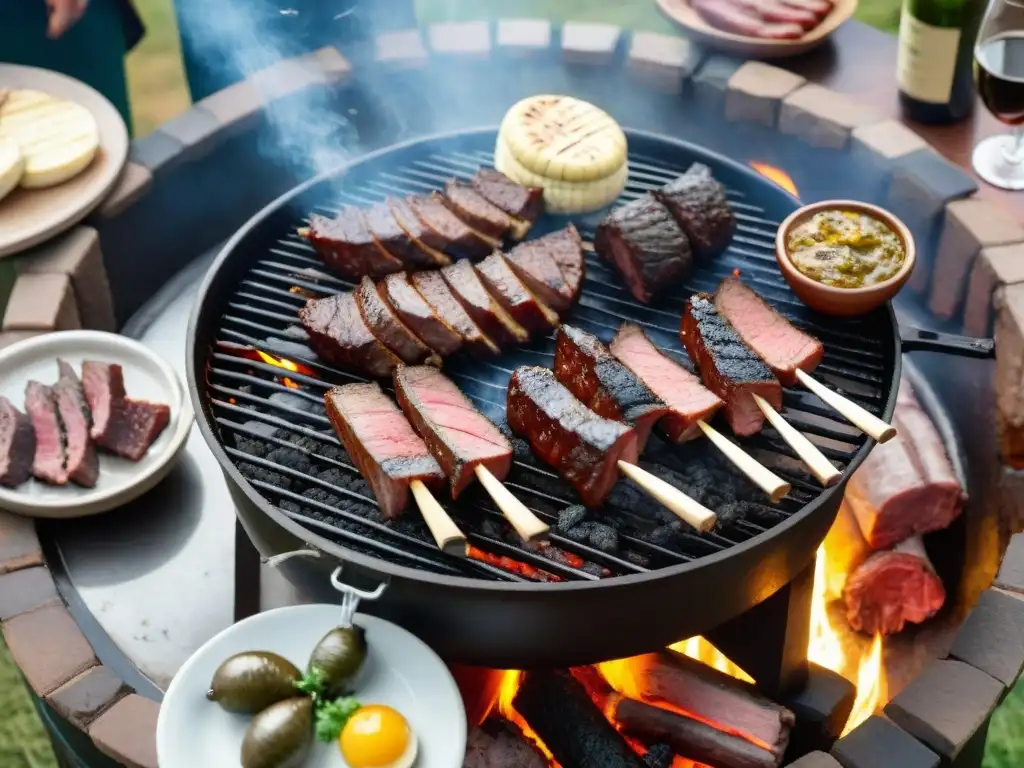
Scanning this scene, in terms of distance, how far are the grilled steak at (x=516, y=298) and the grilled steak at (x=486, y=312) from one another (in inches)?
1.0

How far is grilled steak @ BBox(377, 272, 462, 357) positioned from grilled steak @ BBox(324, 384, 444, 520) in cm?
25

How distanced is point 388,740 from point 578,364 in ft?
4.04

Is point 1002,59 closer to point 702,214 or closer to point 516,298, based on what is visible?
point 702,214

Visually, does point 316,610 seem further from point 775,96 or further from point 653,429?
point 775,96

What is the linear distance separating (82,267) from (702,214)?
2.62 meters

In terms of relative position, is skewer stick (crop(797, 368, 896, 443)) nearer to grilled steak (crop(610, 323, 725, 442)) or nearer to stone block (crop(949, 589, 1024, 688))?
grilled steak (crop(610, 323, 725, 442))

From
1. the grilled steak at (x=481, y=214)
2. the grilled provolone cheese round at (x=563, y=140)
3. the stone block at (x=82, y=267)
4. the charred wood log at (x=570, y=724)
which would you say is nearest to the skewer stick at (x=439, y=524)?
the charred wood log at (x=570, y=724)

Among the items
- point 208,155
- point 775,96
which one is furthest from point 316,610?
point 775,96

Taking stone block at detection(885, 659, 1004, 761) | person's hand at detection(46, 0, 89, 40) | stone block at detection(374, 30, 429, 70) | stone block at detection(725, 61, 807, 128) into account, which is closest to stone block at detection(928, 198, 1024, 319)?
stone block at detection(725, 61, 807, 128)

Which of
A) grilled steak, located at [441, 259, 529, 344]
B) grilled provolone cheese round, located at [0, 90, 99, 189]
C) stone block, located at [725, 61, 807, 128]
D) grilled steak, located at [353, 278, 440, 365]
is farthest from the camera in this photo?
stone block, located at [725, 61, 807, 128]

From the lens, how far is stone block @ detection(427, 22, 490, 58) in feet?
18.5

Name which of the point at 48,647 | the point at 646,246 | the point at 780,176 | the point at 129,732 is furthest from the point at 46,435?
the point at 780,176

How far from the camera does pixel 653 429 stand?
3369 mm

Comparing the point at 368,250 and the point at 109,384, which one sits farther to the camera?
the point at 109,384
